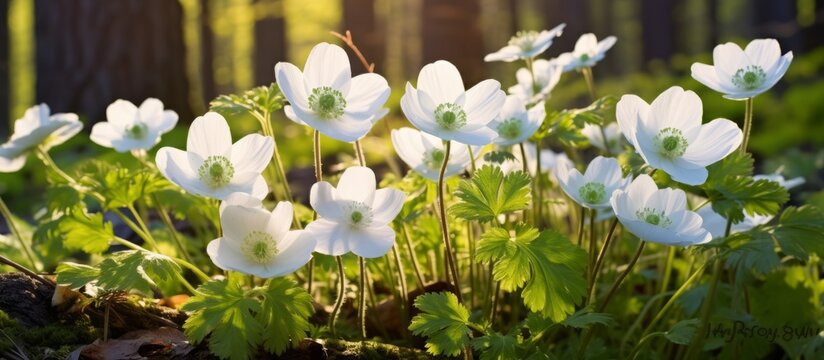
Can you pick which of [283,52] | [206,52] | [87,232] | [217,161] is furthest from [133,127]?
[283,52]

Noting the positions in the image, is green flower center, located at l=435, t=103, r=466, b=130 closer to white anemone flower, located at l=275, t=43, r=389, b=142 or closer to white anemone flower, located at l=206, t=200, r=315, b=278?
white anemone flower, located at l=275, t=43, r=389, b=142

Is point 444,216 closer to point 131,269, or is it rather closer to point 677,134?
point 677,134

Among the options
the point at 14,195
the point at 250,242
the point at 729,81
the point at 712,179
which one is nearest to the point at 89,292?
the point at 250,242

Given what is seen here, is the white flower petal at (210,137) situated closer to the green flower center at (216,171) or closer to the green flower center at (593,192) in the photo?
the green flower center at (216,171)

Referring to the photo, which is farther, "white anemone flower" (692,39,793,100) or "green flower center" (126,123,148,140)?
"green flower center" (126,123,148,140)

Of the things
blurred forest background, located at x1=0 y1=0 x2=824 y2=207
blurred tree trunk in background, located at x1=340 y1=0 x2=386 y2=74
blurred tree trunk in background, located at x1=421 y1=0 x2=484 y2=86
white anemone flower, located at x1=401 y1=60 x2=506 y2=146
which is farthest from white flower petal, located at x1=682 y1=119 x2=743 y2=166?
blurred tree trunk in background, located at x1=340 y1=0 x2=386 y2=74

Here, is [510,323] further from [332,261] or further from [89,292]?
[89,292]

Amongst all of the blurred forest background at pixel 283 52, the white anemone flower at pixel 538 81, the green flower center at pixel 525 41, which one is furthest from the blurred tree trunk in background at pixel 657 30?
the green flower center at pixel 525 41
